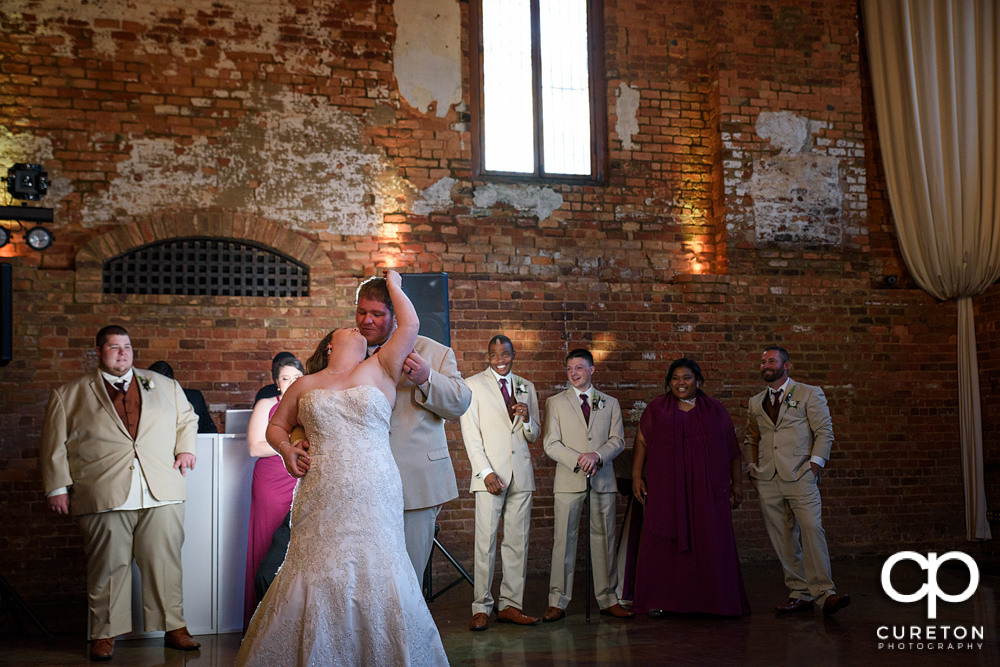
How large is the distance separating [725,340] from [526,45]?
329 centimetres

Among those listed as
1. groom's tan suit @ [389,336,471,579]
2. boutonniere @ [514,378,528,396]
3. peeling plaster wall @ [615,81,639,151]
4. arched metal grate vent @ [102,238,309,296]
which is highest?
peeling plaster wall @ [615,81,639,151]

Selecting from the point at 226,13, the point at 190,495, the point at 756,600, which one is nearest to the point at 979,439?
the point at 756,600

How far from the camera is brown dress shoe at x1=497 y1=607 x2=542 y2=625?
525 centimetres

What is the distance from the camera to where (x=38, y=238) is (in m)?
6.08

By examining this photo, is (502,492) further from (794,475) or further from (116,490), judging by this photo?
(116,490)

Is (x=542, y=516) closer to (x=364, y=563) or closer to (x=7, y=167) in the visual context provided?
(x=364, y=563)

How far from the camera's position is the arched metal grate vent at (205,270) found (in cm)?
675

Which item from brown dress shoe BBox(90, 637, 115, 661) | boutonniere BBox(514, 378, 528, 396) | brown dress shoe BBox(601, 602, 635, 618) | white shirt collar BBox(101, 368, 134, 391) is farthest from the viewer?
boutonniere BBox(514, 378, 528, 396)

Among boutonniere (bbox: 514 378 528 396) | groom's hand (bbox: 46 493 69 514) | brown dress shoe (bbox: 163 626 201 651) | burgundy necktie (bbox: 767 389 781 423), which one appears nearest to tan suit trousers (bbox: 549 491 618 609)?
boutonniere (bbox: 514 378 528 396)

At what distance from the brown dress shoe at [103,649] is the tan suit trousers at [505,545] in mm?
2045

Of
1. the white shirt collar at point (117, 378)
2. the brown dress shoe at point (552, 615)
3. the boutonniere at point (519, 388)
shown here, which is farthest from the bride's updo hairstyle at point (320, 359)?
the brown dress shoe at point (552, 615)

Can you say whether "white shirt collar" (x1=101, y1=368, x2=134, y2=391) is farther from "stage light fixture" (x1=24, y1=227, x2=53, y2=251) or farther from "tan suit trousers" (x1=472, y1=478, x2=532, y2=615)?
"tan suit trousers" (x1=472, y1=478, x2=532, y2=615)

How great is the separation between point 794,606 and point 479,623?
2061 mm

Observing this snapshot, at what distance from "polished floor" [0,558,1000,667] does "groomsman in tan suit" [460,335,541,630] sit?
0.20m
